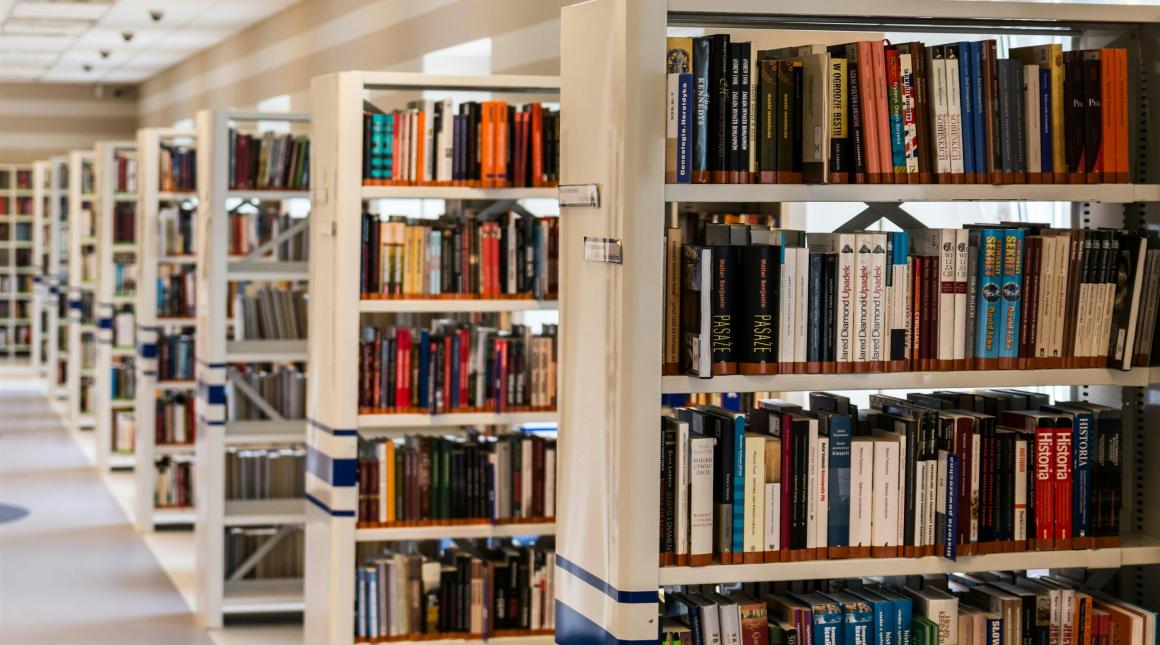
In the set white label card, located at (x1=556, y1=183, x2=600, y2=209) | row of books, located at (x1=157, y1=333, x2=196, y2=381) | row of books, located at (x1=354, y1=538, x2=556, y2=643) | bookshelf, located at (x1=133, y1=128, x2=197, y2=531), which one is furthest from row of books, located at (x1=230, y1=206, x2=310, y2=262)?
white label card, located at (x1=556, y1=183, x2=600, y2=209)

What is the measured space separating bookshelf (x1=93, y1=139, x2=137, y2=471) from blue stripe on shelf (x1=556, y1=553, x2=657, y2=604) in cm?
688

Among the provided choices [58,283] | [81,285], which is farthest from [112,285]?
[58,283]

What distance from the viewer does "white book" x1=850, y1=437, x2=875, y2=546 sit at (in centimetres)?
290

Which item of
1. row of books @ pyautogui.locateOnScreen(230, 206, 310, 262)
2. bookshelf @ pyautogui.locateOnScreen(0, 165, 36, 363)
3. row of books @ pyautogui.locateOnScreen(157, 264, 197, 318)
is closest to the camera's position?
row of books @ pyautogui.locateOnScreen(230, 206, 310, 262)

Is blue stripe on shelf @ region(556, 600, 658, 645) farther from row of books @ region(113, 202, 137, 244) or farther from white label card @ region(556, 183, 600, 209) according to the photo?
row of books @ region(113, 202, 137, 244)

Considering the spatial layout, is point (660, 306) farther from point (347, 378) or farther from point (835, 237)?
point (347, 378)

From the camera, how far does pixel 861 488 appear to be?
114 inches

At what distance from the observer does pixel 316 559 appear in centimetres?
476

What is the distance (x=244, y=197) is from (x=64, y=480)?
14.7ft

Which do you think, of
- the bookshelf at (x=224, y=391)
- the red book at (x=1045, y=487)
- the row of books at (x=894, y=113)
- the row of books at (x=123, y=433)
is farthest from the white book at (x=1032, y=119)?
the row of books at (x=123, y=433)

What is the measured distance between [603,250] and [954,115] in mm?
761

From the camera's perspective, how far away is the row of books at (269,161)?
6387 millimetres

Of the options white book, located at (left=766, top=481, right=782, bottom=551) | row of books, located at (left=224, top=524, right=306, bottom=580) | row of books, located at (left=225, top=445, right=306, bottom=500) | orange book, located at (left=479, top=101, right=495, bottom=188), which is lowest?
row of books, located at (left=224, top=524, right=306, bottom=580)

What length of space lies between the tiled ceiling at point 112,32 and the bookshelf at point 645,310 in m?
7.43
